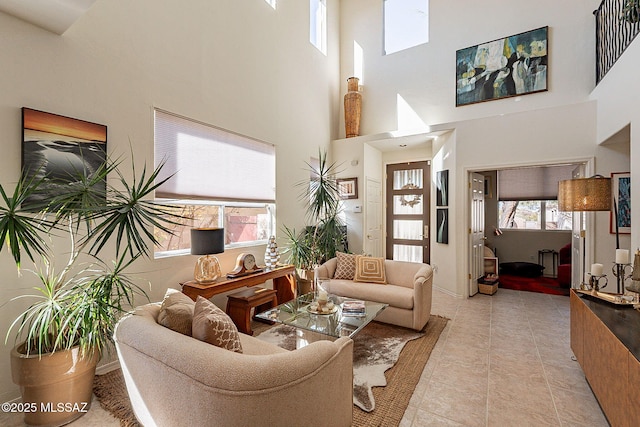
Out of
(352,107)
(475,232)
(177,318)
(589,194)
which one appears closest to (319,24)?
(352,107)

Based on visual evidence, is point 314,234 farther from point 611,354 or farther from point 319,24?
point 319,24

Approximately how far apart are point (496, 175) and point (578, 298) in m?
5.32

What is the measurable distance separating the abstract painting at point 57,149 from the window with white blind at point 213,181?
0.56 m

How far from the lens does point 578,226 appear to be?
4.03m

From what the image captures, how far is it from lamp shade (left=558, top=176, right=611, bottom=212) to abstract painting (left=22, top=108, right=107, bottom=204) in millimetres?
4031

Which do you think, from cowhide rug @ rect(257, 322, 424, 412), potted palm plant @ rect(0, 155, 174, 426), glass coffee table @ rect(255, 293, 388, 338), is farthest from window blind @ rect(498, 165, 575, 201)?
potted palm plant @ rect(0, 155, 174, 426)

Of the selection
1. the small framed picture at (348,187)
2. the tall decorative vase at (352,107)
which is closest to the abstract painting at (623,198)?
the small framed picture at (348,187)

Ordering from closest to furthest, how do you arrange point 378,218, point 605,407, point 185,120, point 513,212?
point 605,407, point 185,120, point 378,218, point 513,212

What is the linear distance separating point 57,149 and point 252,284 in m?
2.16

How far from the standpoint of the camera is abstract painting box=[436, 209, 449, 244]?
16.0 feet

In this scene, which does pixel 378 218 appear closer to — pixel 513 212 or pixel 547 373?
pixel 513 212

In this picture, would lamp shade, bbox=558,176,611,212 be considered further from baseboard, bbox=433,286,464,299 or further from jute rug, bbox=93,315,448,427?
baseboard, bbox=433,286,464,299

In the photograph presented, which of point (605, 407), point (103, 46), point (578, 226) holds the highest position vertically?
point (103, 46)

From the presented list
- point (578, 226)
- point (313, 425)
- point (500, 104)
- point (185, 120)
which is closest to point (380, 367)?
point (313, 425)
